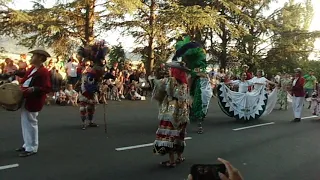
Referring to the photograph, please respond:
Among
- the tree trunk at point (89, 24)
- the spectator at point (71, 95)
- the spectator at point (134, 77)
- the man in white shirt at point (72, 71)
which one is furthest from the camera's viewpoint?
the tree trunk at point (89, 24)

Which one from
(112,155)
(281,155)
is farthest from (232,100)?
(112,155)

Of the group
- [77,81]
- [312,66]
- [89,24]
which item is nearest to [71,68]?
[77,81]

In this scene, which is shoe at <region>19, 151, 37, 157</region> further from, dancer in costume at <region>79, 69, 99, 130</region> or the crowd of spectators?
the crowd of spectators

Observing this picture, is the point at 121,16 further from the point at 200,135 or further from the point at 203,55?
the point at 203,55

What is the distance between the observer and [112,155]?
6660 mm

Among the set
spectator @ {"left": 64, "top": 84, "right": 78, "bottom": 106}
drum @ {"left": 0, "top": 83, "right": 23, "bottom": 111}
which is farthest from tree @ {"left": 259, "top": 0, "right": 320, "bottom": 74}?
drum @ {"left": 0, "top": 83, "right": 23, "bottom": 111}

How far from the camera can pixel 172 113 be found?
237 inches

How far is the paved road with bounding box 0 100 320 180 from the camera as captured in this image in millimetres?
5707

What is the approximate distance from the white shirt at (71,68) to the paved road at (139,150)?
4139mm

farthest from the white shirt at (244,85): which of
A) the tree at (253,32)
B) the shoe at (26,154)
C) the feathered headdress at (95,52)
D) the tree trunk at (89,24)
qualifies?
the tree at (253,32)

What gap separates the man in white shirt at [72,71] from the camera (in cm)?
1507

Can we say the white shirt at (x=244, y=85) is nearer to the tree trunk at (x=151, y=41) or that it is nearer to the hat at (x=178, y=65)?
the hat at (x=178, y=65)

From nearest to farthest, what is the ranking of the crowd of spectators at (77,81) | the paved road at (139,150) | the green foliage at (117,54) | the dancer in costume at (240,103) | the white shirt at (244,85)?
the paved road at (139,150) → the dancer in costume at (240,103) → the white shirt at (244,85) → the crowd of spectators at (77,81) → the green foliage at (117,54)

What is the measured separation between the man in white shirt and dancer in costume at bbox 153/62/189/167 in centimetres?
958
